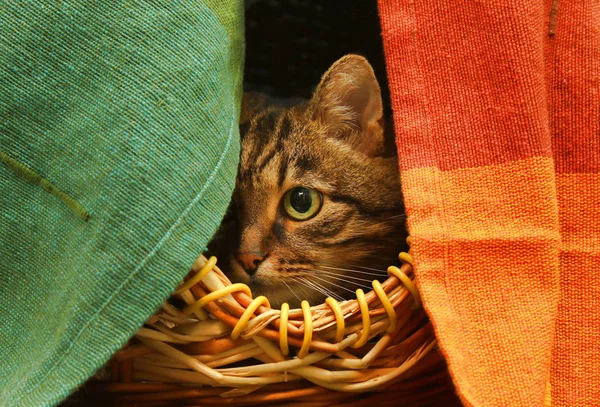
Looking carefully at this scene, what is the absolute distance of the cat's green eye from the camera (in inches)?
42.0

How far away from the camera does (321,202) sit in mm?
1079

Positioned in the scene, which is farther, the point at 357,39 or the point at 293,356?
the point at 357,39

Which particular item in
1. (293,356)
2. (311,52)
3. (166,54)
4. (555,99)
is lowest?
(293,356)

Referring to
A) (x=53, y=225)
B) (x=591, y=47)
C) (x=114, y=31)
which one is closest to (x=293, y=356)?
(x=53, y=225)

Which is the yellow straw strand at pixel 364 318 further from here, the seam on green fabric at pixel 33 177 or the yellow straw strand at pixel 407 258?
the seam on green fabric at pixel 33 177

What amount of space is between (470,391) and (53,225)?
0.56m

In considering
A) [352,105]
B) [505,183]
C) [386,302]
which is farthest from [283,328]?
[352,105]

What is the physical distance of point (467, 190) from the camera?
824 millimetres

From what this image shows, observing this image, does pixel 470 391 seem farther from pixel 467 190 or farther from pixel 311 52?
pixel 311 52

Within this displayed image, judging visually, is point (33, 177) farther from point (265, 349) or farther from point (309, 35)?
point (309, 35)

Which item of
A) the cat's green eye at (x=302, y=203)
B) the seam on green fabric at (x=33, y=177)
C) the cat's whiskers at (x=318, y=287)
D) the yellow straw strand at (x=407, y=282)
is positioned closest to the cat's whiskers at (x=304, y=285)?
the cat's whiskers at (x=318, y=287)

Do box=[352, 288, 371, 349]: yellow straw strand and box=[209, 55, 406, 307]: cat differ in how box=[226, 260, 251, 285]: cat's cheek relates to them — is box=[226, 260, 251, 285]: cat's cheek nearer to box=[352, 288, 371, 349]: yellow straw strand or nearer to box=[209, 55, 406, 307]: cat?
box=[209, 55, 406, 307]: cat

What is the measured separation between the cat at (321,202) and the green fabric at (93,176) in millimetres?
288

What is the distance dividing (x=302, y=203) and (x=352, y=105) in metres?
0.21
